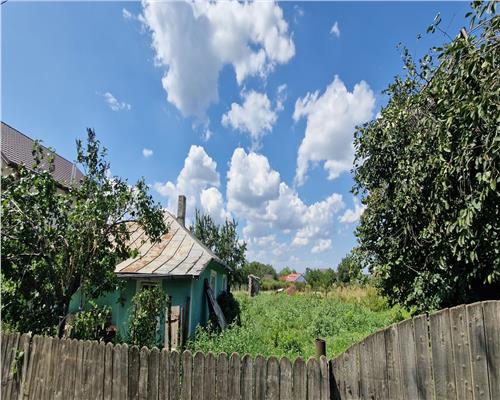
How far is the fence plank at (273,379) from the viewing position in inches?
109

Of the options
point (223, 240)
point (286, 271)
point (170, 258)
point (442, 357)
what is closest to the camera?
point (442, 357)

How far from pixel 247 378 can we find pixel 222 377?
0.82 feet

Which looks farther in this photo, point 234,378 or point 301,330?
point 301,330

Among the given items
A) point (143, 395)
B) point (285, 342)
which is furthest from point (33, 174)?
point (285, 342)

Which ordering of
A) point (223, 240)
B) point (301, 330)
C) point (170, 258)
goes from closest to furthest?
point (170, 258) → point (301, 330) → point (223, 240)

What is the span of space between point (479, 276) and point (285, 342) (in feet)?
17.5

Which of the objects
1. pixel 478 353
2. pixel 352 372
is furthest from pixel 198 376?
pixel 478 353

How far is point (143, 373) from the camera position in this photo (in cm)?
323

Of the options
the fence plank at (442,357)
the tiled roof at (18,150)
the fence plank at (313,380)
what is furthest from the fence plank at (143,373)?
the tiled roof at (18,150)

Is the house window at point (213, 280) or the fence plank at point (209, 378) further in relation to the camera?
the house window at point (213, 280)

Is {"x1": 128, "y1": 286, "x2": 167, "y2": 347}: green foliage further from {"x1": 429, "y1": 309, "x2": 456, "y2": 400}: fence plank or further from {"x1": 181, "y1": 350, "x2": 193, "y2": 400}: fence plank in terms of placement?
{"x1": 429, "y1": 309, "x2": 456, "y2": 400}: fence plank

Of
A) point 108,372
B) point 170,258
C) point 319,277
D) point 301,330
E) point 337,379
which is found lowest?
point 301,330

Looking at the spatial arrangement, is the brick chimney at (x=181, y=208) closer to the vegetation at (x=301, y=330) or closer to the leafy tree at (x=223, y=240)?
the vegetation at (x=301, y=330)

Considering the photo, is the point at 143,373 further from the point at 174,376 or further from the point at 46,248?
the point at 46,248
